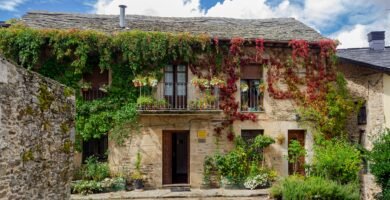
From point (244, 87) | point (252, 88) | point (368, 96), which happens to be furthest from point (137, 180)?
point (368, 96)

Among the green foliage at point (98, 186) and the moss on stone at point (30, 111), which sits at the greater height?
the moss on stone at point (30, 111)

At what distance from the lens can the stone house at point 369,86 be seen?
47.9ft

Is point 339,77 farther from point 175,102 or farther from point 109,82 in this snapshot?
point 109,82

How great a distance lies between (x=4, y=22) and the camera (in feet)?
49.3

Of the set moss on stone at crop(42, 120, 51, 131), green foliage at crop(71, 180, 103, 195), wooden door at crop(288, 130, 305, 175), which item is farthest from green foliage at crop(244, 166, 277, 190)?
moss on stone at crop(42, 120, 51, 131)

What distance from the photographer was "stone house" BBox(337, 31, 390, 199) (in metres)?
14.6

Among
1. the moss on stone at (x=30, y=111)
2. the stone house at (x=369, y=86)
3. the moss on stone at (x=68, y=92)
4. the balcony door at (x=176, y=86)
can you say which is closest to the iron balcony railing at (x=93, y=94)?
the balcony door at (x=176, y=86)

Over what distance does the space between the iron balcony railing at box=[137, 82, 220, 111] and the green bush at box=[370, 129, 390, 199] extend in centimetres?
550

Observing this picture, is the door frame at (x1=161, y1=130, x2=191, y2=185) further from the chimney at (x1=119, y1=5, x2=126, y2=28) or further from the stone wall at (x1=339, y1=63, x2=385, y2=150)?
the stone wall at (x1=339, y1=63, x2=385, y2=150)

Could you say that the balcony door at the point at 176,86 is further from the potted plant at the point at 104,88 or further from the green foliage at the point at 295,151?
the green foliage at the point at 295,151

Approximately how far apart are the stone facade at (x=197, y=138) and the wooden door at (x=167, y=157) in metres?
0.27

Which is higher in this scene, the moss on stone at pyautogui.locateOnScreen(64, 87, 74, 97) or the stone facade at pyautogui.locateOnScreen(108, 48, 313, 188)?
the moss on stone at pyautogui.locateOnScreen(64, 87, 74, 97)

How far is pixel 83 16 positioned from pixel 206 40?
5645mm

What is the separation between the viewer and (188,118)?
47.8ft
